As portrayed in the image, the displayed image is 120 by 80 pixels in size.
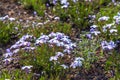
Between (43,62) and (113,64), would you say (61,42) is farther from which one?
(113,64)

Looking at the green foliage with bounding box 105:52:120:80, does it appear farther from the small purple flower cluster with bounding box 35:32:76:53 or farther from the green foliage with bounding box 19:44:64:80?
the green foliage with bounding box 19:44:64:80

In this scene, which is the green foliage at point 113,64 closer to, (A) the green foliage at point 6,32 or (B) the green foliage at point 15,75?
(B) the green foliage at point 15,75

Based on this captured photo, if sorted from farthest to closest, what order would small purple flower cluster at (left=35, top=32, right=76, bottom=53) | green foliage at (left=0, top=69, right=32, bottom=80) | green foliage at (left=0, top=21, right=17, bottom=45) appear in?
green foliage at (left=0, top=21, right=17, bottom=45) < small purple flower cluster at (left=35, top=32, right=76, bottom=53) < green foliage at (left=0, top=69, right=32, bottom=80)

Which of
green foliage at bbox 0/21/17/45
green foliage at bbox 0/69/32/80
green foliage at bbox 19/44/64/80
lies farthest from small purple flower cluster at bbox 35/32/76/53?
green foliage at bbox 0/21/17/45

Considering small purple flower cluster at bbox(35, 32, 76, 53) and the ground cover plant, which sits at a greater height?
small purple flower cluster at bbox(35, 32, 76, 53)

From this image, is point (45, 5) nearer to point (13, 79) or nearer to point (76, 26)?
point (76, 26)

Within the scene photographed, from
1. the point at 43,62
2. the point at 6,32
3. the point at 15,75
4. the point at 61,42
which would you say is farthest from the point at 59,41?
the point at 6,32

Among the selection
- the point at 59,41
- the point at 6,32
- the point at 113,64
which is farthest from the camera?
the point at 6,32

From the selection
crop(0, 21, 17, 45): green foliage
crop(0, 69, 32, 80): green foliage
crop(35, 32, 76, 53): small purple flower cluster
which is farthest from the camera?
crop(0, 21, 17, 45): green foliage

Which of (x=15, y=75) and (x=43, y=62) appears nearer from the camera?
(x=15, y=75)
